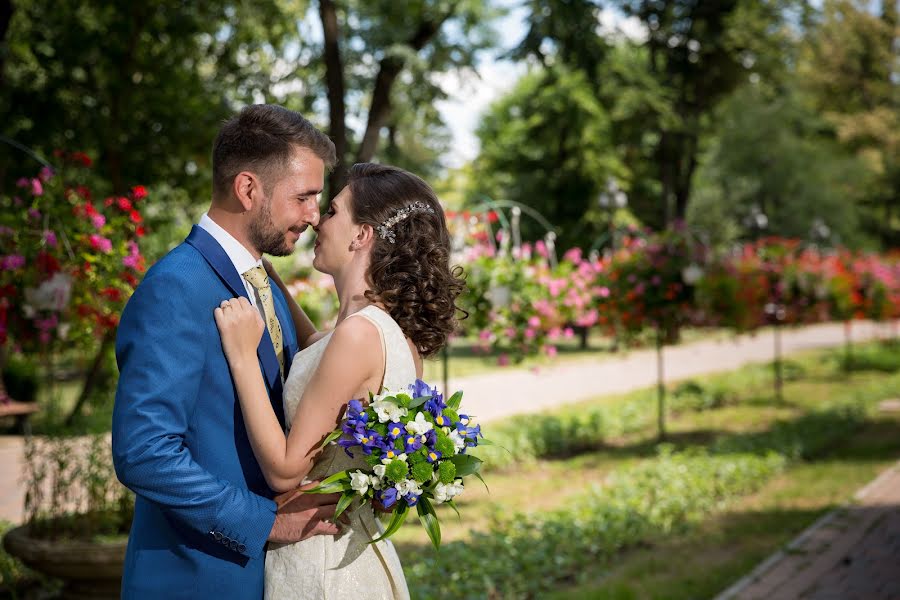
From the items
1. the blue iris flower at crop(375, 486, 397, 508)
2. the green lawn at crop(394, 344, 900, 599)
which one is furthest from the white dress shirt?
the green lawn at crop(394, 344, 900, 599)

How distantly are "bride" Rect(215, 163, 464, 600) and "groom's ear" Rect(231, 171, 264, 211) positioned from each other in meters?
0.25

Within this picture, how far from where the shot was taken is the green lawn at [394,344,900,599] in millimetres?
6277

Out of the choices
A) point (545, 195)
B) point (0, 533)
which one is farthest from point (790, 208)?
point (0, 533)

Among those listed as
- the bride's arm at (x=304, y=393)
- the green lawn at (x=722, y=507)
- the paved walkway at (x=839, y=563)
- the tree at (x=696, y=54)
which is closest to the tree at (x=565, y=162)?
the tree at (x=696, y=54)

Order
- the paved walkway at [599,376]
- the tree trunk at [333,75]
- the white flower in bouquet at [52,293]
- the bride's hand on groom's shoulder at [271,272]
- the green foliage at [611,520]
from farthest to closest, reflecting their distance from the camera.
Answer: the paved walkway at [599,376]
the tree trunk at [333,75]
the green foliage at [611,520]
the white flower in bouquet at [52,293]
the bride's hand on groom's shoulder at [271,272]

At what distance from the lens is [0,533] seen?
665 cm

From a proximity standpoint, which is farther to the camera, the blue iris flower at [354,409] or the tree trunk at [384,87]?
the tree trunk at [384,87]

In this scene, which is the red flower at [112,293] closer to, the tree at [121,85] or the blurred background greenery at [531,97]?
the blurred background greenery at [531,97]

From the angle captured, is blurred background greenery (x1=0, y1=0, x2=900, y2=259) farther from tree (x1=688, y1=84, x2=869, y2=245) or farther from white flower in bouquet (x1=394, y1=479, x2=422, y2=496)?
white flower in bouquet (x1=394, y1=479, x2=422, y2=496)

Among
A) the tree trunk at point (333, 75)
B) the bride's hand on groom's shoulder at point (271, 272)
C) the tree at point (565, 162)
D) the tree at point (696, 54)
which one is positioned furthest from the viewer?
the tree at point (565, 162)

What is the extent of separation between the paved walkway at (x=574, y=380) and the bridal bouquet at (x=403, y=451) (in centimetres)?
731

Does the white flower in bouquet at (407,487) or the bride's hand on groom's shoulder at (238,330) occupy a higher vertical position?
the bride's hand on groom's shoulder at (238,330)

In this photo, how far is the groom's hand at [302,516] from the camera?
2.21 metres

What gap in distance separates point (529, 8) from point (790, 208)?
38826mm
